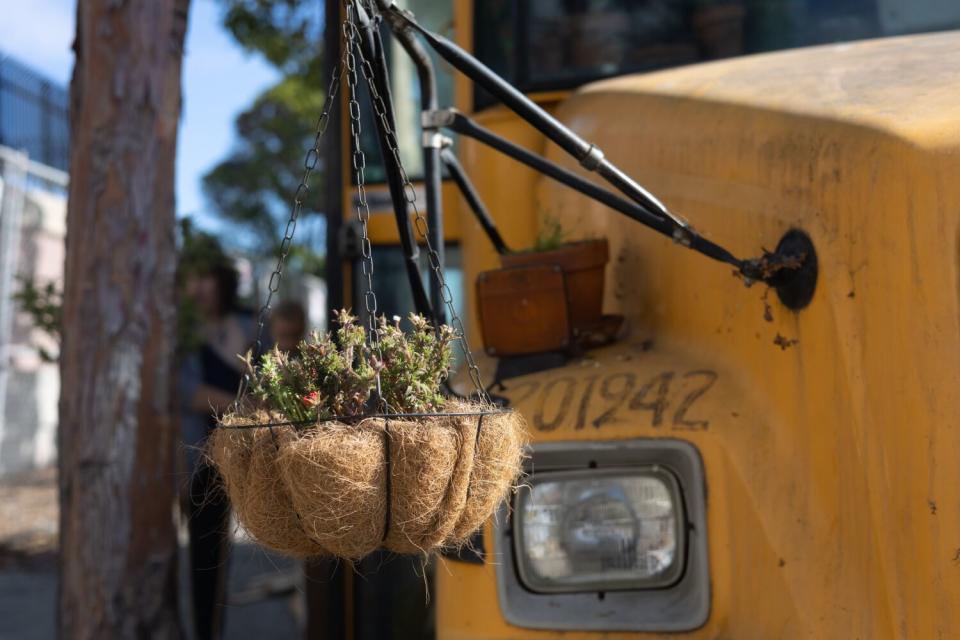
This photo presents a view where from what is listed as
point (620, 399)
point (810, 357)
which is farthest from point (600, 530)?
point (810, 357)

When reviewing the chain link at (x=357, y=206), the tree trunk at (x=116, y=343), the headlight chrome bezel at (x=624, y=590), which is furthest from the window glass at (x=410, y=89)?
Answer: the headlight chrome bezel at (x=624, y=590)

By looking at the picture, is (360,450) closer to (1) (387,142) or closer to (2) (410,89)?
(1) (387,142)

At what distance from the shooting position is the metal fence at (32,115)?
1148cm

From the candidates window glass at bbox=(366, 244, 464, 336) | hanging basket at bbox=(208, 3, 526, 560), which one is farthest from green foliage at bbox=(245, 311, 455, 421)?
window glass at bbox=(366, 244, 464, 336)

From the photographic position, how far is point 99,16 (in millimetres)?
3984

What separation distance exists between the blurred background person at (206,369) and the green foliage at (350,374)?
247 centimetres

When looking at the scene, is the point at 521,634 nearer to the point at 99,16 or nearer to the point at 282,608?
the point at 99,16

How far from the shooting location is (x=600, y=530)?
7.06 feet

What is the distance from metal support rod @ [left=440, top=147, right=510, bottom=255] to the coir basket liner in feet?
3.11

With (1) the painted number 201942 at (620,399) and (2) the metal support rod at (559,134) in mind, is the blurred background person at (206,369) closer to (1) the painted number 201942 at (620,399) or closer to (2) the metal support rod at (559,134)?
(1) the painted number 201942 at (620,399)

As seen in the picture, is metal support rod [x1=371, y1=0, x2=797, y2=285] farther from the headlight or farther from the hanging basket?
the headlight

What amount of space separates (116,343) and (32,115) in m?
9.08

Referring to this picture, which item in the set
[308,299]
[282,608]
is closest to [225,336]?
[282,608]

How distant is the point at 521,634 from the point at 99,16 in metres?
2.86
